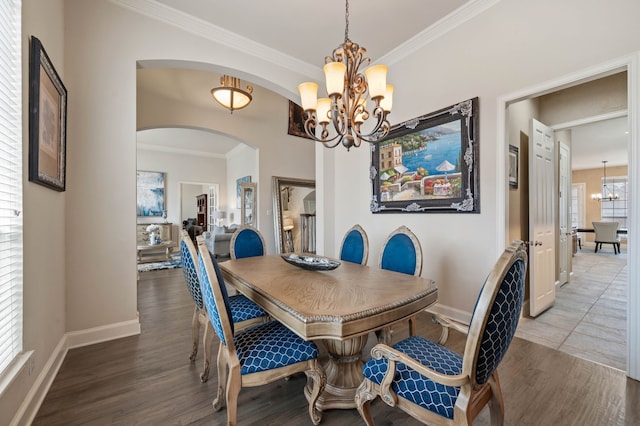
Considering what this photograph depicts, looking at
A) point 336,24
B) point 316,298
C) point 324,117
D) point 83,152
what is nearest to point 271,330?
point 316,298

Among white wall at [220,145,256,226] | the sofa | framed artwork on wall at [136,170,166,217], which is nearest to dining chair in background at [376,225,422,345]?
white wall at [220,145,256,226]

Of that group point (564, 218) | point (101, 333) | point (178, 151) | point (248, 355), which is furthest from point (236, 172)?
point (564, 218)

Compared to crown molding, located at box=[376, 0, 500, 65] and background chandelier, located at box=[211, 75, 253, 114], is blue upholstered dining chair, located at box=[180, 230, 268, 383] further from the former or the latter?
crown molding, located at box=[376, 0, 500, 65]

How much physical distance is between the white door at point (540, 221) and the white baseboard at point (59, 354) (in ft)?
13.7

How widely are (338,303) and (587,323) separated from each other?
3170 millimetres

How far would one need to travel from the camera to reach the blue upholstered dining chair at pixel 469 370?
0.94 m

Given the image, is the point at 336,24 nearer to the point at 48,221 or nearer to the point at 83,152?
the point at 83,152

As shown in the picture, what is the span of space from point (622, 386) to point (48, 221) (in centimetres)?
411

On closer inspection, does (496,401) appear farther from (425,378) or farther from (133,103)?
(133,103)

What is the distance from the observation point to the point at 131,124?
2.61 metres

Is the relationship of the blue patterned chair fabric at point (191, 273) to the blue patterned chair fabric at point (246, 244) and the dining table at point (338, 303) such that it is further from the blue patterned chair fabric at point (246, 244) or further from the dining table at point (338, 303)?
the blue patterned chair fabric at point (246, 244)

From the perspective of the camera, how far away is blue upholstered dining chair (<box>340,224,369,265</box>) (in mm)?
2691

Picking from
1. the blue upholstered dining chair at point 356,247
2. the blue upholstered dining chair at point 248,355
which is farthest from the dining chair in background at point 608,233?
the blue upholstered dining chair at point 248,355

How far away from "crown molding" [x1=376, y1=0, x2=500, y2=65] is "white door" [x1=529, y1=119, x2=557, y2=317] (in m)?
1.41
